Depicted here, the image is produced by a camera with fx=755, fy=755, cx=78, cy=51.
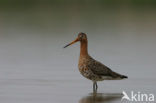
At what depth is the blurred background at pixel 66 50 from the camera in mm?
13695

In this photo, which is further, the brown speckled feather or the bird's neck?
the bird's neck

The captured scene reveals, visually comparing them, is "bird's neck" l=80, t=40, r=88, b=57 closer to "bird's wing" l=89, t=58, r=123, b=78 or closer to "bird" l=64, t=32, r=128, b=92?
"bird" l=64, t=32, r=128, b=92

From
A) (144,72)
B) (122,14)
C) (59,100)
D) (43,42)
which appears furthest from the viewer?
(122,14)

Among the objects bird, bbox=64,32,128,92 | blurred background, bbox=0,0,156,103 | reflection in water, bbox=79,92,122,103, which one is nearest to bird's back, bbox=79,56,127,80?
bird, bbox=64,32,128,92

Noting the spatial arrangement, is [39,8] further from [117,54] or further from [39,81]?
[39,81]

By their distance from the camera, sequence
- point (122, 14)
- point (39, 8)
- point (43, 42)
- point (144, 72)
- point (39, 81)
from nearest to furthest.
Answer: point (39, 81) < point (144, 72) < point (43, 42) < point (122, 14) < point (39, 8)

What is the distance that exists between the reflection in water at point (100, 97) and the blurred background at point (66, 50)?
9cm

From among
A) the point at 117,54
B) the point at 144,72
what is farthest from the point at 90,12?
the point at 144,72

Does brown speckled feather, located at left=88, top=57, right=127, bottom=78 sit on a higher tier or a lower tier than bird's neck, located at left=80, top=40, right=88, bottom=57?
lower

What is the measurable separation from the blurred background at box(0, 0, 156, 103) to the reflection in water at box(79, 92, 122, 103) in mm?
94

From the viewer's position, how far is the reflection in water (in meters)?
12.6

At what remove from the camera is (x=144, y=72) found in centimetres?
1566

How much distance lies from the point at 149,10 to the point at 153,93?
76.9 feet

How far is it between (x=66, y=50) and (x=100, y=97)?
724cm
